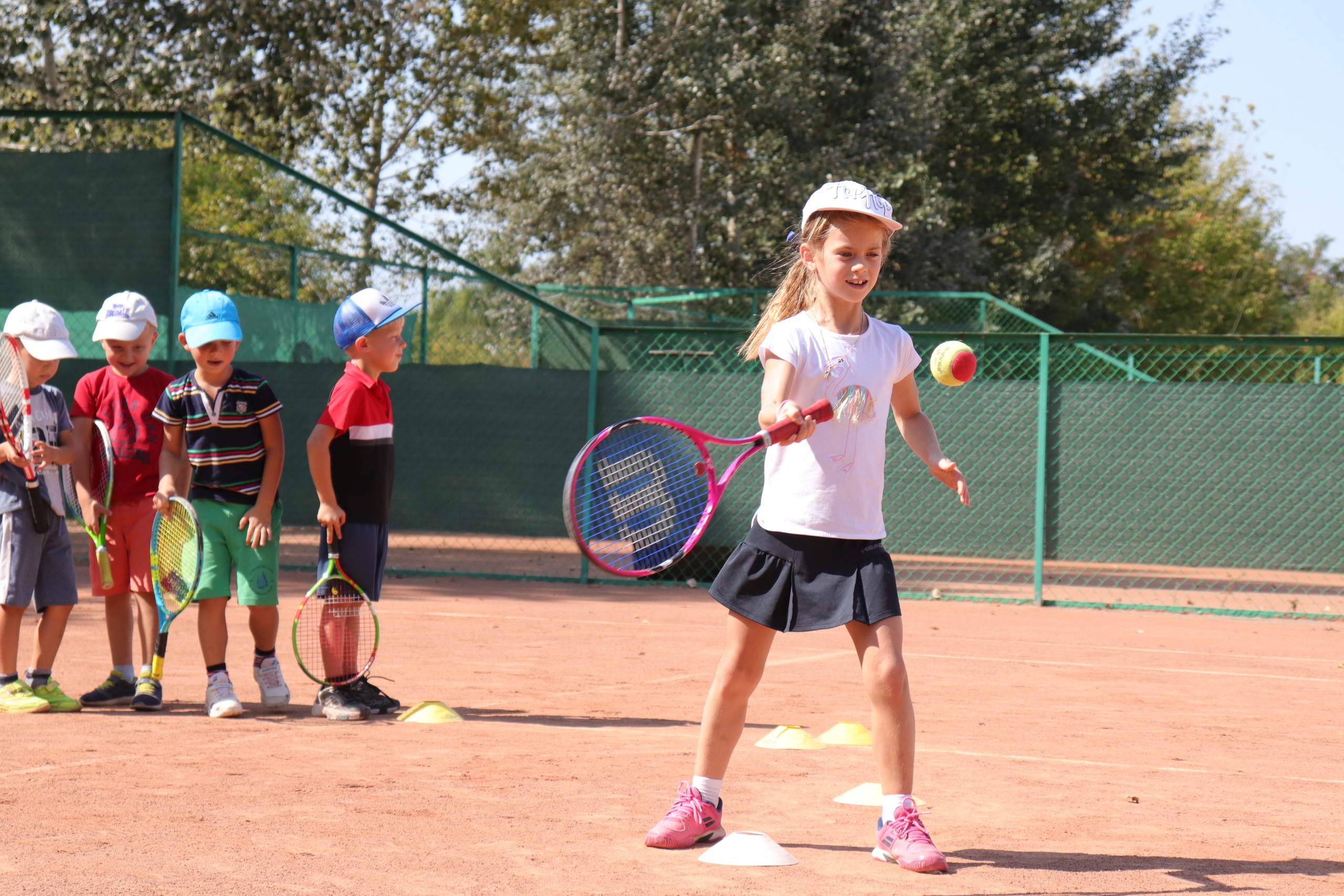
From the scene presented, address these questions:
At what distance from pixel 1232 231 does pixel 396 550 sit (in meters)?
34.3

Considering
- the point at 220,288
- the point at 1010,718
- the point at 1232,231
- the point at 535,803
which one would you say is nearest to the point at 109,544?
the point at 535,803

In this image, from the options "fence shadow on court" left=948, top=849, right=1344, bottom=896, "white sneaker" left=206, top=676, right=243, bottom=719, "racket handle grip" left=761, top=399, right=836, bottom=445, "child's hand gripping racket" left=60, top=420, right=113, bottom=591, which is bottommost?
"white sneaker" left=206, top=676, right=243, bottom=719

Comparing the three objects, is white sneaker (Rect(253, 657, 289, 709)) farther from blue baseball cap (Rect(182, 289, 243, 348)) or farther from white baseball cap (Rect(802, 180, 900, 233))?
white baseball cap (Rect(802, 180, 900, 233))

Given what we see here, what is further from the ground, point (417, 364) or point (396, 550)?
point (417, 364)

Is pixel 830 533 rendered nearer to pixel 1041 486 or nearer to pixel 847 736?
pixel 847 736

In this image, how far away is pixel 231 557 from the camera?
5.58 m

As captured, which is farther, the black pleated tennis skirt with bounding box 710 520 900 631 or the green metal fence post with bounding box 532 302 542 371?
the green metal fence post with bounding box 532 302 542 371

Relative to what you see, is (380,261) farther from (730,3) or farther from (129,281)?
(730,3)

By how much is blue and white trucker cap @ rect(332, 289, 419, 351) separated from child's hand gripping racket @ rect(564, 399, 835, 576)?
125 cm

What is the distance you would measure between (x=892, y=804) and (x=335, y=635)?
278 centimetres

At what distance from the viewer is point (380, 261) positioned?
13.1 metres

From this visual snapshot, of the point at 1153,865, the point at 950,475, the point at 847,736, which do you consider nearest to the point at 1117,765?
the point at 847,736

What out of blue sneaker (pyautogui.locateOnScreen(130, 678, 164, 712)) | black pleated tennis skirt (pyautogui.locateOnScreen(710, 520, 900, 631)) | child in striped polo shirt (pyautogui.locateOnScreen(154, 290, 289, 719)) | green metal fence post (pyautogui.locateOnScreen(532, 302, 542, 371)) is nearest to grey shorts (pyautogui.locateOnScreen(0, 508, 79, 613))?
blue sneaker (pyautogui.locateOnScreen(130, 678, 164, 712))

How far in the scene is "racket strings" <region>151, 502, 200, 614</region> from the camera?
535cm
